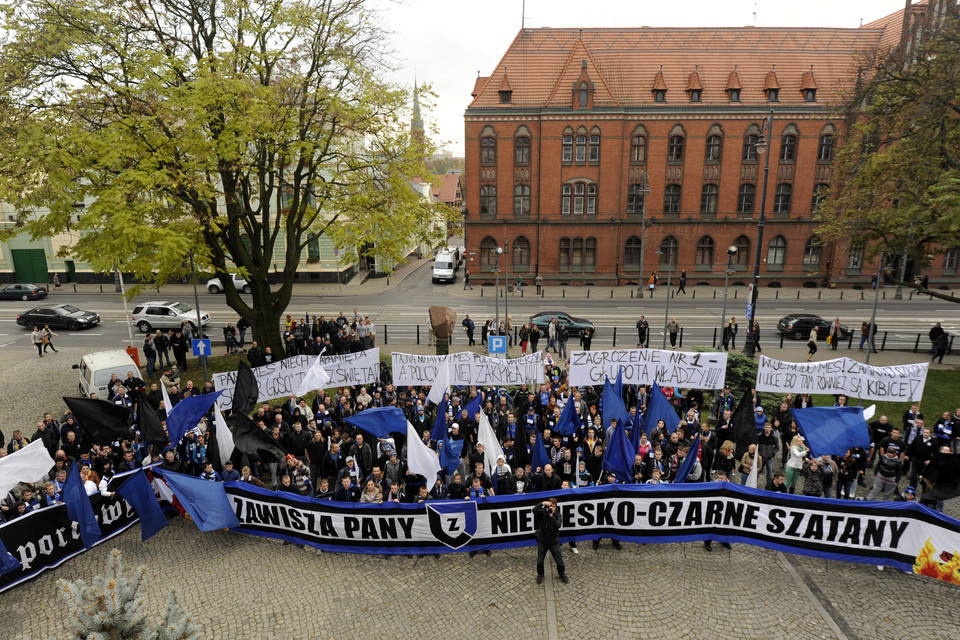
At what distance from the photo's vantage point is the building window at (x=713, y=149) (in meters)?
45.5

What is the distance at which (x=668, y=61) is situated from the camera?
46500 mm

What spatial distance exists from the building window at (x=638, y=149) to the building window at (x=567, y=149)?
15.8ft

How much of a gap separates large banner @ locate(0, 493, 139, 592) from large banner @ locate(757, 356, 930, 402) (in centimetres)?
1419

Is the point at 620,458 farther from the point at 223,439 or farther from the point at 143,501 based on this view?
the point at 143,501

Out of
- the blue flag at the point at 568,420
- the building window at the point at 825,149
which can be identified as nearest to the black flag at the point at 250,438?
the blue flag at the point at 568,420

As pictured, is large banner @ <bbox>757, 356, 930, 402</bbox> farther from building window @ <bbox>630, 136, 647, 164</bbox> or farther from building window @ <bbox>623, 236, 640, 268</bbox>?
building window @ <bbox>630, 136, 647, 164</bbox>

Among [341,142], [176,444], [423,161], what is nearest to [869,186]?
[423,161]

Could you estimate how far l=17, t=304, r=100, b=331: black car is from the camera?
31.6 m

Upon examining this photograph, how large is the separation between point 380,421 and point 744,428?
7.87 metres

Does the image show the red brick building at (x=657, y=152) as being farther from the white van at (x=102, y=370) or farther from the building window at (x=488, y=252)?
the white van at (x=102, y=370)

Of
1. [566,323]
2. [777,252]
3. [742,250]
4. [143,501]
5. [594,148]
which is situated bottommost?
[143,501]

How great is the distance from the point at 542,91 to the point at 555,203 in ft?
28.7

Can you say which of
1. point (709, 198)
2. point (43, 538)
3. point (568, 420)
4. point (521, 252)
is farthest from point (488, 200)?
point (43, 538)

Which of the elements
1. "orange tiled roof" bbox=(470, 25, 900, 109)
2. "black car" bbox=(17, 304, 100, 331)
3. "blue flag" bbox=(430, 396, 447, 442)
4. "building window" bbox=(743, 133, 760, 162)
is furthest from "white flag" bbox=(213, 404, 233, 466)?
"building window" bbox=(743, 133, 760, 162)
